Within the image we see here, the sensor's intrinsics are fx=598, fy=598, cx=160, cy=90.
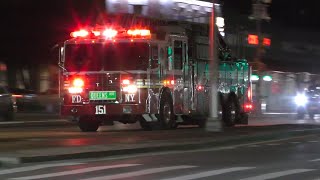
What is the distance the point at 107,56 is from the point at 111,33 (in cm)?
76

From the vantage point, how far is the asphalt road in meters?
10.4

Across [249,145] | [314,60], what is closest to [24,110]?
[249,145]

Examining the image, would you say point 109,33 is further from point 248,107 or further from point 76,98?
point 248,107

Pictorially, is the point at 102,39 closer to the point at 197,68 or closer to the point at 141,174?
the point at 197,68

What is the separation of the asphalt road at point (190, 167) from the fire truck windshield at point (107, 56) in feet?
15.4

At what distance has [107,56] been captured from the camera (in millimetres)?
18984

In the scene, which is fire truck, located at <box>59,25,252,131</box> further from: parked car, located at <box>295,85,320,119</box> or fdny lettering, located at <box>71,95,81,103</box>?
parked car, located at <box>295,85,320,119</box>

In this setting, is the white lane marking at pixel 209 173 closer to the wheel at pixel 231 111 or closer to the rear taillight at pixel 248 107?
the wheel at pixel 231 111

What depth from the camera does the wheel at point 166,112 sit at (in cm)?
1953

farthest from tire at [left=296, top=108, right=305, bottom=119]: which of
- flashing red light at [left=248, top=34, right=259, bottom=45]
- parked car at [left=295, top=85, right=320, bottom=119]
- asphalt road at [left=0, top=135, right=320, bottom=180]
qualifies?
asphalt road at [left=0, top=135, right=320, bottom=180]

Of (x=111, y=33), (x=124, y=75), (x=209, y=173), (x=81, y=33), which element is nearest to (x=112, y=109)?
(x=124, y=75)

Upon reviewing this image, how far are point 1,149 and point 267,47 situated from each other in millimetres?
41585

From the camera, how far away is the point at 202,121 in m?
22.8

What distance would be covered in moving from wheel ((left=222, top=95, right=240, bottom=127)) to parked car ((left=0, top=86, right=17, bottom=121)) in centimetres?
969
